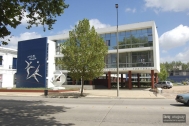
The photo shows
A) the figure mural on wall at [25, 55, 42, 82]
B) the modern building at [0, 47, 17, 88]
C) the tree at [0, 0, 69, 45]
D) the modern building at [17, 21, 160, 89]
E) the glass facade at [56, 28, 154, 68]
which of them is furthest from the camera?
the modern building at [0, 47, 17, 88]

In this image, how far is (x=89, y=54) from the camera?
23.4m

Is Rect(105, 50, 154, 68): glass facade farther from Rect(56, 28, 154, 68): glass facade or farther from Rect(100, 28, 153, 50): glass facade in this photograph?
Rect(100, 28, 153, 50): glass facade

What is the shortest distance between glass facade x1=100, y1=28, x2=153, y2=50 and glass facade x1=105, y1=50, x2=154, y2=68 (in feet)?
4.94

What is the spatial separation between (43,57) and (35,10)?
104ft

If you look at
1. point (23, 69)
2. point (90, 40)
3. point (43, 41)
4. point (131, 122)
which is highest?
point (43, 41)

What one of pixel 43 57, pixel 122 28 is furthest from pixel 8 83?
pixel 122 28

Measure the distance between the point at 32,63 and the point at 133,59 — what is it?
21815 millimetres

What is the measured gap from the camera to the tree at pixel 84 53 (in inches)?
918

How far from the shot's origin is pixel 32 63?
1719 inches

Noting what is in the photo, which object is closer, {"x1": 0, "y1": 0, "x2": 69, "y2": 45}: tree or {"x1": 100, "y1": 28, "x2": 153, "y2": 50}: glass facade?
{"x1": 0, "y1": 0, "x2": 69, "y2": 45}: tree

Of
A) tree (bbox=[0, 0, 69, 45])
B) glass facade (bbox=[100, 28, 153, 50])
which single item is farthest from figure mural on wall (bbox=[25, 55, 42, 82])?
tree (bbox=[0, 0, 69, 45])

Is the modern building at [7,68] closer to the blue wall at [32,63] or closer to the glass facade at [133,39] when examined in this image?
the blue wall at [32,63]

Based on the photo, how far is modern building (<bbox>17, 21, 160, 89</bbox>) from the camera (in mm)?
34938

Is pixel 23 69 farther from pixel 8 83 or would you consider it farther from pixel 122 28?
pixel 122 28
